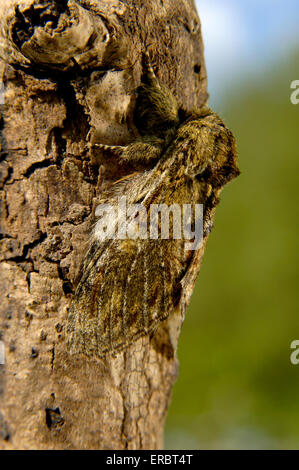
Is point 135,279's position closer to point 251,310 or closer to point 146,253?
point 146,253

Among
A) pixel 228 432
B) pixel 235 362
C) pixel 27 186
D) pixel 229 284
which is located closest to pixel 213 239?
pixel 229 284

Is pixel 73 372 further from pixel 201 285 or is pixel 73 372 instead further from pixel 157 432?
pixel 201 285

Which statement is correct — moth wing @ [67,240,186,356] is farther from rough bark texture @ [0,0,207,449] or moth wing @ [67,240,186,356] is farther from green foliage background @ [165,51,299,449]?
green foliage background @ [165,51,299,449]

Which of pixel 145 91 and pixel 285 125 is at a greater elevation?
pixel 285 125

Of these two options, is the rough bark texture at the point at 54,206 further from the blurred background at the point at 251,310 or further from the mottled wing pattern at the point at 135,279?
the blurred background at the point at 251,310

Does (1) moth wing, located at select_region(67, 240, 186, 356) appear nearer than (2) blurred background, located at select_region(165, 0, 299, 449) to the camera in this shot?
Yes

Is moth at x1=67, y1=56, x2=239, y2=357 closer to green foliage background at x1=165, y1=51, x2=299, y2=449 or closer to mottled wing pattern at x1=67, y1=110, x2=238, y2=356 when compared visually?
mottled wing pattern at x1=67, y1=110, x2=238, y2=356

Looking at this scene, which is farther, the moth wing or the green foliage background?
the green foliage background

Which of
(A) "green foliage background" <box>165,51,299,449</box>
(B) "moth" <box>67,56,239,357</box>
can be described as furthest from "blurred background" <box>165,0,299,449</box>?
(B) "moth" <box>67,56,239,357</box>
